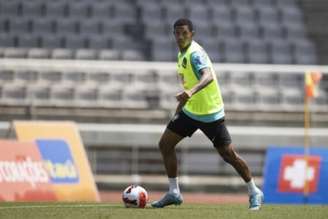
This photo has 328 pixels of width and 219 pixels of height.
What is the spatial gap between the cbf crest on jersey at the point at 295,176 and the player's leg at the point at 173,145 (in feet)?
20.2

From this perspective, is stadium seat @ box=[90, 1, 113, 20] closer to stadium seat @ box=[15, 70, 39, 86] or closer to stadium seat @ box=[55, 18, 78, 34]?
stadium seat @ box=[55, 18, 78, 34]

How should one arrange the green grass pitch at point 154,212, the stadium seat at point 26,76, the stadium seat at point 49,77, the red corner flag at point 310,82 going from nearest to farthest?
the green grass pitch at point 154,212 → the red corner flag at point 310,82 → the stadium seat at point 26,76 → the stadium seat at point 49,77

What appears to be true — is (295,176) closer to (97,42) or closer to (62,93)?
(62,93)

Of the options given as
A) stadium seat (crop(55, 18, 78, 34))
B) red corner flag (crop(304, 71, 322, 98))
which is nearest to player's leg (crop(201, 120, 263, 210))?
red corner flag (crop(304, 71, 322, 98))

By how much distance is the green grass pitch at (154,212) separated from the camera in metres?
10.1

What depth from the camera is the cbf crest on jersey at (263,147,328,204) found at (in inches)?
690

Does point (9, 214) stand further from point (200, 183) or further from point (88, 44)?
point (88, 44)

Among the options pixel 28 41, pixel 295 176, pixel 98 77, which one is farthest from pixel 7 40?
pixel 295 176

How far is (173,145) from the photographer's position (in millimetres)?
11430

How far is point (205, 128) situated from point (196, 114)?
0.18 metres

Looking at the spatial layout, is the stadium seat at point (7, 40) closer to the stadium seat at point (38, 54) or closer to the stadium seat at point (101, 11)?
the stadium seat at point (38, 54)

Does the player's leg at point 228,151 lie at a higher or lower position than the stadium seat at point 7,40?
higher

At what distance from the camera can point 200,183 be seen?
19.8 meters

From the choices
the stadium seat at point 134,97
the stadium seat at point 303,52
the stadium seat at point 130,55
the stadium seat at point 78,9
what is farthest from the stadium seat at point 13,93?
the stadium seat at point 303,52
